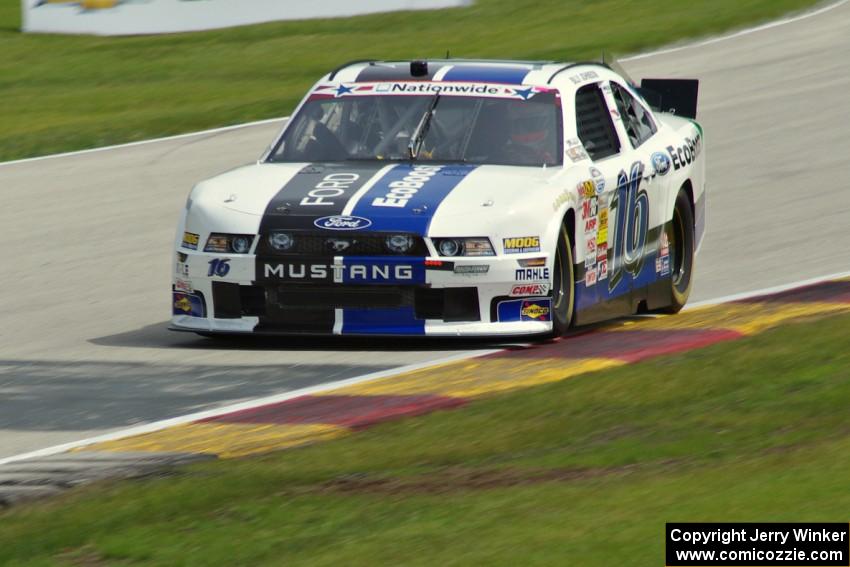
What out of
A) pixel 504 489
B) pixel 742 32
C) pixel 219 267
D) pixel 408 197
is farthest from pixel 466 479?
pixel 742 32

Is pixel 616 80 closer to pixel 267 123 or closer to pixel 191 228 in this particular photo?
pixel 191 228

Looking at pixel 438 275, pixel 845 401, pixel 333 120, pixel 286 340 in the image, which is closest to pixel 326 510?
pixel 845 401

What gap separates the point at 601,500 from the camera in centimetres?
586

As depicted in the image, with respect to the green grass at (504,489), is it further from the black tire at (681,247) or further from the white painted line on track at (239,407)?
the black tire at (681,247)

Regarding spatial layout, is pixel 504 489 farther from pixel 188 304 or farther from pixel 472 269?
pixel 188 304

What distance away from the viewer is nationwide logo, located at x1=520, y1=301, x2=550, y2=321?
9.27m

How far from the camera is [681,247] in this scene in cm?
1132

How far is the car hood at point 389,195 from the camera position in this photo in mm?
9141

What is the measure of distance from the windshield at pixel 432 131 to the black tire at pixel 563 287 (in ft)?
1.82

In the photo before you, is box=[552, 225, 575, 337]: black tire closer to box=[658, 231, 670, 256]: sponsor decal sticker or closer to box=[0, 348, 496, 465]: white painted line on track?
box=[0, 348, 496, 465]: white painted line on track

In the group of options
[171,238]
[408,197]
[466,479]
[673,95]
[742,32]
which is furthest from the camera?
[742,32]

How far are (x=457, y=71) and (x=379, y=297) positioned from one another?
70.7 inches

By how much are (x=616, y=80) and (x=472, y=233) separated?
234 centimetres

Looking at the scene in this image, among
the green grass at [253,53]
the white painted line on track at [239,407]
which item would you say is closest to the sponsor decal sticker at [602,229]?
the white painted line on track at [239,407]
